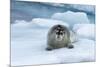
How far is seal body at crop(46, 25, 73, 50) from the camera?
2121 mm

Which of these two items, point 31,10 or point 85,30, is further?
point 85,30

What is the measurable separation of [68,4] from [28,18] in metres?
0.51

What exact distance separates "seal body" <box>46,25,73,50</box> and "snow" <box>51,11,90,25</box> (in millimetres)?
99

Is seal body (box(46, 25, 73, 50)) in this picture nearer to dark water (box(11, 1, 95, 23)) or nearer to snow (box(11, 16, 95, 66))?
snow (box(11, 16, 95, 66))

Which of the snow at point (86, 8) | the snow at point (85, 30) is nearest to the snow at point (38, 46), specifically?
the snow at point (85, 30)

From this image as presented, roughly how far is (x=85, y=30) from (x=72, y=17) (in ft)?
0.77

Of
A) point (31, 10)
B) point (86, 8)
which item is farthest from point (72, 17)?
point (31, 10)

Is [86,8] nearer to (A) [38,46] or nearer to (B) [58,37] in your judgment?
(B) [58,37]

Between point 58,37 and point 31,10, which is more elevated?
point 31,10

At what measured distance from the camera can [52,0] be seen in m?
2.15

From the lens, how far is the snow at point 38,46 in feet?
6.49

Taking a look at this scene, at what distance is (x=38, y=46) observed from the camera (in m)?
2.07
